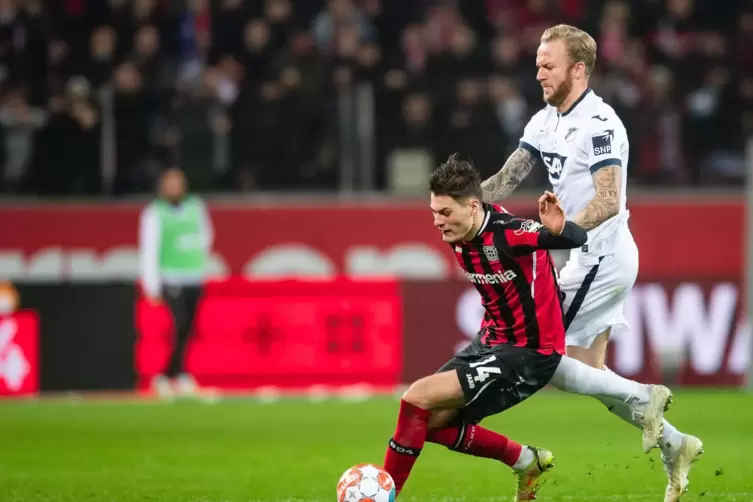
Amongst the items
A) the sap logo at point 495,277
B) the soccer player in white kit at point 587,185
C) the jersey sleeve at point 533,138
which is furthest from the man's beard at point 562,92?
the sap logo at point 495,277

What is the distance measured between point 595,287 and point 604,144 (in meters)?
0.76

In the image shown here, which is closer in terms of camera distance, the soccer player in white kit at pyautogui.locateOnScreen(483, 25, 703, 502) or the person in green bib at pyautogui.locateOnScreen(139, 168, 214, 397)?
the soccer player in white kit at pyautogui.locateOnScreen(483, 25, 703, 502)

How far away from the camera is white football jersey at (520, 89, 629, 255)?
6777 millimetres

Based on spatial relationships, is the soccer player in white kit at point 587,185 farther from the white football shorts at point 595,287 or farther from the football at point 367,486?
the football at point 367,486

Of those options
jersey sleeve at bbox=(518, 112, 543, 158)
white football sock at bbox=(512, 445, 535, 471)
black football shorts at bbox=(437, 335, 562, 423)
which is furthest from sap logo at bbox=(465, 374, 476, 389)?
jersey sleeve at bbox=(518, 112, 543, 158)

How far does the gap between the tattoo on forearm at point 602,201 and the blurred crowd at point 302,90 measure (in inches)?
310

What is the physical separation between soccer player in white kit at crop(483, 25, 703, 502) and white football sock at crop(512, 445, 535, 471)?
18.7 inches

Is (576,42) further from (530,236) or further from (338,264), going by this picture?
(338,264)

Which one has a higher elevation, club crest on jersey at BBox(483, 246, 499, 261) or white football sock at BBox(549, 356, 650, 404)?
club crest on jersey at BBox(483, 246, 499, 261)

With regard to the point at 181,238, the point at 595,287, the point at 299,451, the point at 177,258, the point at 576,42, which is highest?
the point at 576,42

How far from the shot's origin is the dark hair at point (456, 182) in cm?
618

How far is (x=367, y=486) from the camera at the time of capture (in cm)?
611

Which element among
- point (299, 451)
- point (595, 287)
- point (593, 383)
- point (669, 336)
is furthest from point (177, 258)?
point (593, 383)

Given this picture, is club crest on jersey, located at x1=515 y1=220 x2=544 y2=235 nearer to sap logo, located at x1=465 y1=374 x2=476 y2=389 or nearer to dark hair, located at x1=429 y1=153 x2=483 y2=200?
dark hair, located at x1=429 y1=153 x2=483 y2=200
